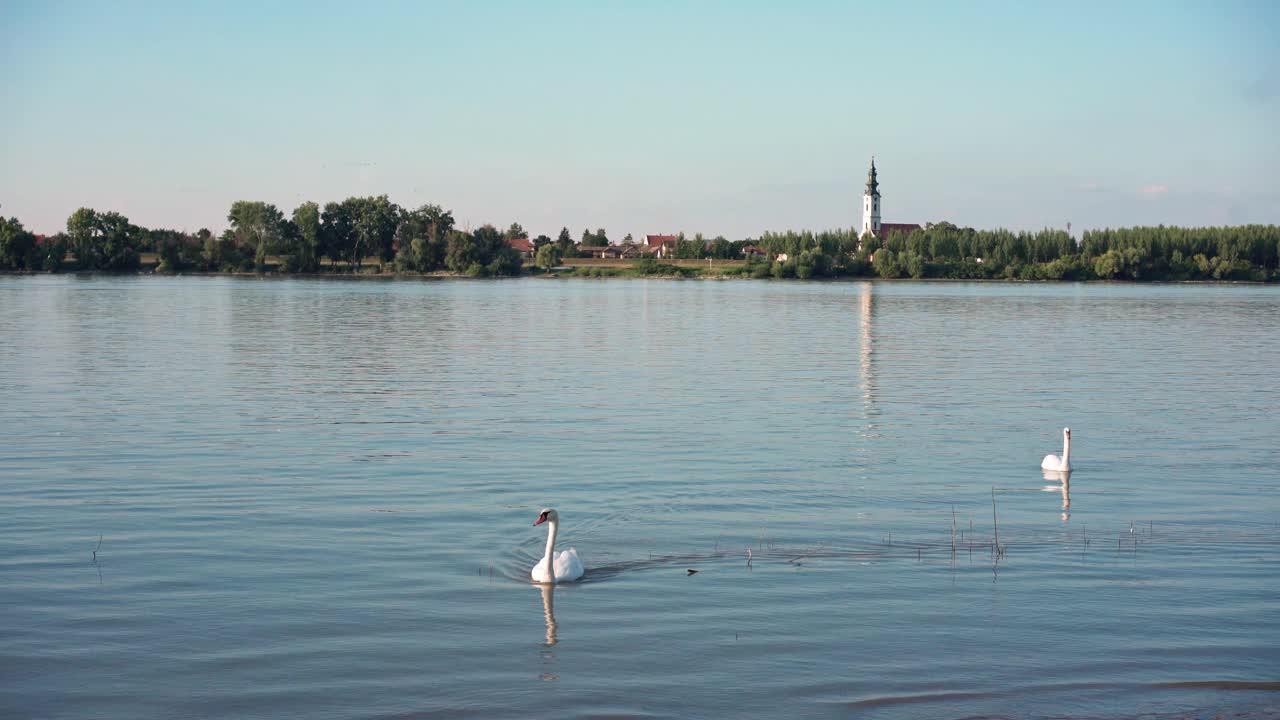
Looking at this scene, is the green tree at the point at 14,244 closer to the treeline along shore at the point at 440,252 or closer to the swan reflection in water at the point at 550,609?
the treeline along shore at the point at 440,252

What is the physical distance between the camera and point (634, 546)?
A: 43.4 feet

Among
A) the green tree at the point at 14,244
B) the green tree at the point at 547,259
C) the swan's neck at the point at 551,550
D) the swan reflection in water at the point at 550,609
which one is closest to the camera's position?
the swan reflection in water at the point at 550,609

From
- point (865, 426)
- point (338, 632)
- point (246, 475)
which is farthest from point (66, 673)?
point (865, 426)

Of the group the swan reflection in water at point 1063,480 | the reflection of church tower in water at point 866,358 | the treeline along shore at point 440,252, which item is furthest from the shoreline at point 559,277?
the swan reflection in water at point 1063,480

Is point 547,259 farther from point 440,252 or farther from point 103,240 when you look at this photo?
point 103,240

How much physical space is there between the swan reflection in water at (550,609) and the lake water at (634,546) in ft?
0.11

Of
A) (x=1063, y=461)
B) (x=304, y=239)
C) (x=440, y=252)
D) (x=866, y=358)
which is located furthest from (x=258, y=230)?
(x=1063, y=461)

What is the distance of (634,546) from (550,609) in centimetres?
252

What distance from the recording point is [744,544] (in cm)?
1335

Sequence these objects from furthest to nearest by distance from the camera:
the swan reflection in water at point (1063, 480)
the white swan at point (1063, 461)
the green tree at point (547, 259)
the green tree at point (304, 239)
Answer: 1. the green tree at point (547, 259)
2. the green tree at point (304, 239)
3. the white swan at point (1063, 461)
4. the swan reflection in water at point (1063, 480)

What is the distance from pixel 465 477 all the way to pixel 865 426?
917cm

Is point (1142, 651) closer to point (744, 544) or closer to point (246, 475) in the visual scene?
point (744, 544)

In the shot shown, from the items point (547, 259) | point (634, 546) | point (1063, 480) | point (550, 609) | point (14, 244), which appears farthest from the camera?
point (547, 259)

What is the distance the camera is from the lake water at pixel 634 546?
8.98m
